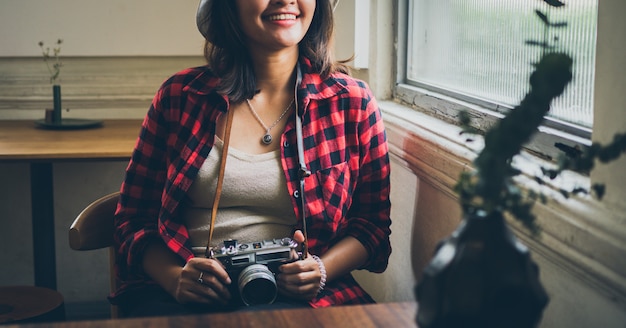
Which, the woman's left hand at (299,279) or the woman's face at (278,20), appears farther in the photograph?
the woman's face at (278,20)

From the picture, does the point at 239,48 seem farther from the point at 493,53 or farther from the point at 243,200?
the point at 493,53

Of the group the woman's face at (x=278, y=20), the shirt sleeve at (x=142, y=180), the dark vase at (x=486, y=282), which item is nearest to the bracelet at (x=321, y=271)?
the shirt sleeve at (x=142, y=180)

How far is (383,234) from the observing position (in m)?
1.63

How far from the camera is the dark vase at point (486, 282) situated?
0.62 meters

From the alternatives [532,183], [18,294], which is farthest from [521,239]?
[18,294]

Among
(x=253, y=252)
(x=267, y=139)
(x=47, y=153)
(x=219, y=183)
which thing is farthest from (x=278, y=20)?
(x=47, y=153)

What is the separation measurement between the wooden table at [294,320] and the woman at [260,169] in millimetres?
553

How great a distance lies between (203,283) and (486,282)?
86 centimetres

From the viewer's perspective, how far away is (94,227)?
5.39 feet

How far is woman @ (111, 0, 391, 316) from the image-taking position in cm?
156

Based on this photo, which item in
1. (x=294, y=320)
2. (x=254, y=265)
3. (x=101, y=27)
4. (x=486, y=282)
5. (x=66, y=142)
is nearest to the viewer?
(x=486, y=282)

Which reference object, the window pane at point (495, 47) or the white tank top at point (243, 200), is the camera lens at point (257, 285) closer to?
the white tank top at point (243, 200)

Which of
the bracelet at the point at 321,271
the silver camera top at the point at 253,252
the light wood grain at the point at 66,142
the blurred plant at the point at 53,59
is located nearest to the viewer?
the silver camera top at the point at 253,252

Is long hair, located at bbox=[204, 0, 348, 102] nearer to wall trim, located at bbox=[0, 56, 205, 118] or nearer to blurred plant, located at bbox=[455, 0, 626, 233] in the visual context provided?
blurred plant, located at bbox=[455, 0, 626, 233]
